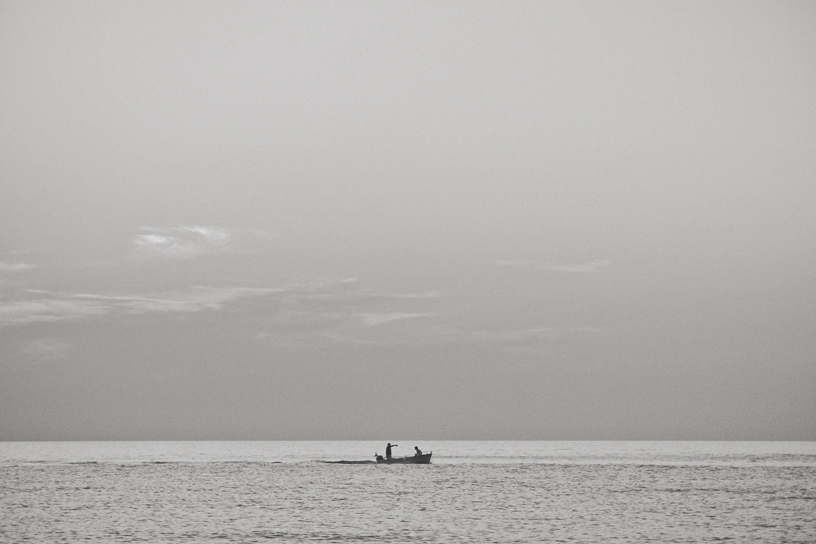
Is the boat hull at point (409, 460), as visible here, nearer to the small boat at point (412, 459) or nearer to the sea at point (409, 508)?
the small boat at point (412, 459)

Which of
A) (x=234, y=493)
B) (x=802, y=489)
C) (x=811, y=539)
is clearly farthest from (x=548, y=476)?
(x=811, y=539)

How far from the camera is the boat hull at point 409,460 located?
104488 millimetres

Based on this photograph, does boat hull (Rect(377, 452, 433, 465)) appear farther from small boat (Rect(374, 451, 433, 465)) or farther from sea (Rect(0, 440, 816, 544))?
sea (Rect(0, 440, 816, 544))

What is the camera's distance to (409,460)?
10612 centimetres

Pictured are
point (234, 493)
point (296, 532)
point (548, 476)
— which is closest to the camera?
point (296, 532)

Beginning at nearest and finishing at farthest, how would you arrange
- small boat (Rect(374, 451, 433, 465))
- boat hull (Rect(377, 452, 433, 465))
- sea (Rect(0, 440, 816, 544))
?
sea (Rect(0, 440, 816, 544)) → boat hull (Rect(377, 452, 433, 465)) → small boat (Rect(374, 451, 433, 465))

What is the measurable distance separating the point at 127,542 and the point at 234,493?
87.9 feet

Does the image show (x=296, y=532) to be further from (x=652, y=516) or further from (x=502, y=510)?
(x=652, y=516)

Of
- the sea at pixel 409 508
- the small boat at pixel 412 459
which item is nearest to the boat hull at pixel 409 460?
the small boat at pixel 412 459

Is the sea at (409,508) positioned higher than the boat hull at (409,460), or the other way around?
the boat hull at (409,460)

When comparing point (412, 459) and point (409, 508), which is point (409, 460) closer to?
point (412, 459)

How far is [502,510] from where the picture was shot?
55.9 metres

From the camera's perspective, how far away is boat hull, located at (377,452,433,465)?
4114 inches

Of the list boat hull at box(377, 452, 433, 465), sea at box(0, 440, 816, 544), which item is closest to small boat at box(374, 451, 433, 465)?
boat hull at box(377, 452, 433, 465)
